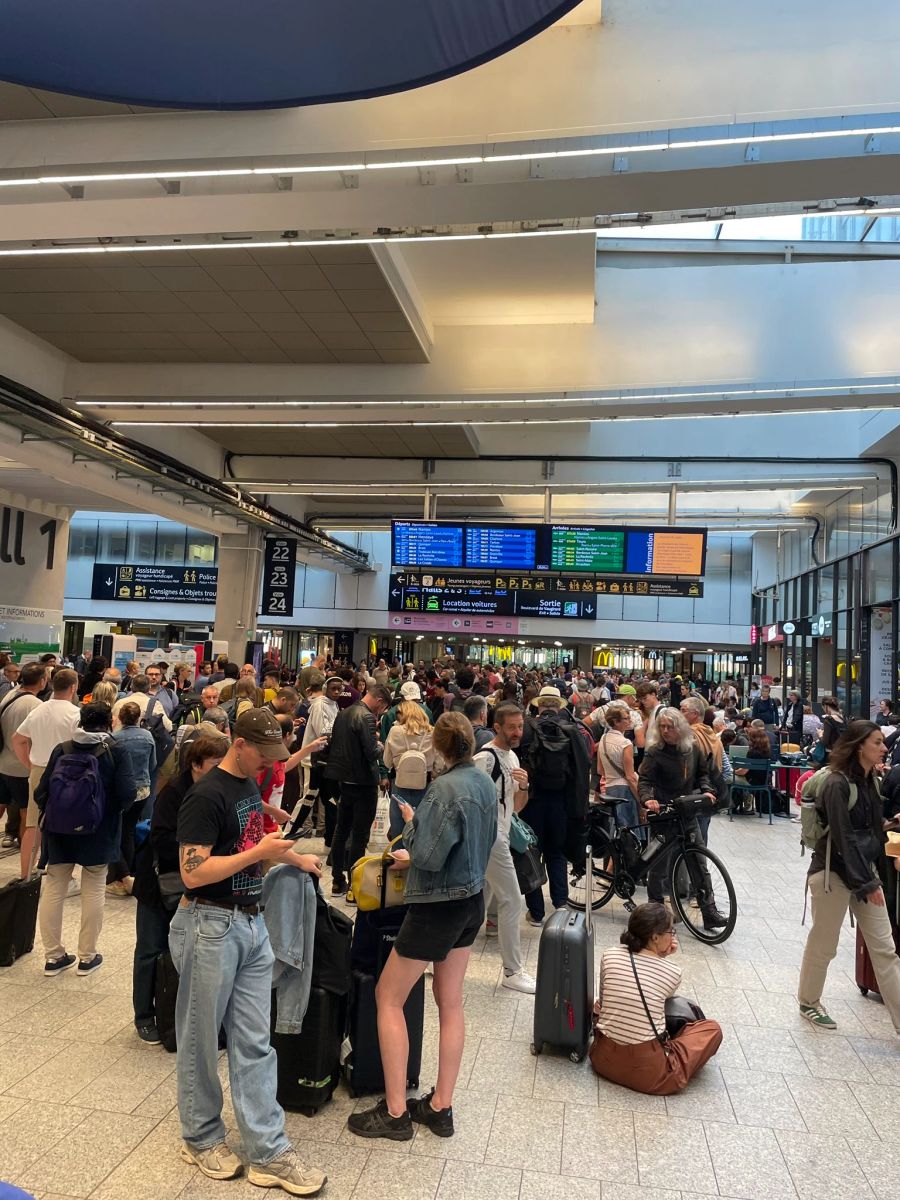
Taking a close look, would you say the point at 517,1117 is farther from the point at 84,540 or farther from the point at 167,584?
the point at 84,540

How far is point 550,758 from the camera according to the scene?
6.11m

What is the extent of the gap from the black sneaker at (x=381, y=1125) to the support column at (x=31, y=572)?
1485 cm

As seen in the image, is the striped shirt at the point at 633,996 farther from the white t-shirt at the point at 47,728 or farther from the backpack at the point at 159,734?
the backpack at the point at 159,734

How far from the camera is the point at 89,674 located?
1062 centimetres

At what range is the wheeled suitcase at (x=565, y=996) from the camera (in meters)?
4.06

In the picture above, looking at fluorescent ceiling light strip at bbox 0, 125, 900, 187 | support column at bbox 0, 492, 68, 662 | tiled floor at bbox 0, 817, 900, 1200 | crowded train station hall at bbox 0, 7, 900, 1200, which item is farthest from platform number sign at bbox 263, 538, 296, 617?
tiled floor at bbox 0, 817, 900, 1200

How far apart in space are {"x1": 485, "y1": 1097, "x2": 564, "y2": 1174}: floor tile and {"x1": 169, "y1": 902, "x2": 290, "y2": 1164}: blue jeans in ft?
2.81

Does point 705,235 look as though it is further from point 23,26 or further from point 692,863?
point 23,26

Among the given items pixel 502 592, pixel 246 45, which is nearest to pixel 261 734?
pixel 246 45

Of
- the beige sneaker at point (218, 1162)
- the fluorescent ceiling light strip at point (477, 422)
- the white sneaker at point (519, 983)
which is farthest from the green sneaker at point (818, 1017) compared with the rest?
the fluorescent ceiling light strip at point (477, 422)

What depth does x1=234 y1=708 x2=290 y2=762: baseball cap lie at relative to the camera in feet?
9.74

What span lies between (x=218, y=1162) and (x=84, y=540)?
32119 millimetres

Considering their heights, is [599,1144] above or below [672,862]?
below

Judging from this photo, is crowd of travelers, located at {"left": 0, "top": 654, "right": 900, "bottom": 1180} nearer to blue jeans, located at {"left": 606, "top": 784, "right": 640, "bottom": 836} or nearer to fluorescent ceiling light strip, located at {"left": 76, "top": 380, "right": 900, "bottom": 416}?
blue jeans, located at {"left": 606, "top": 784, "right": 640, "bottom": 836}
